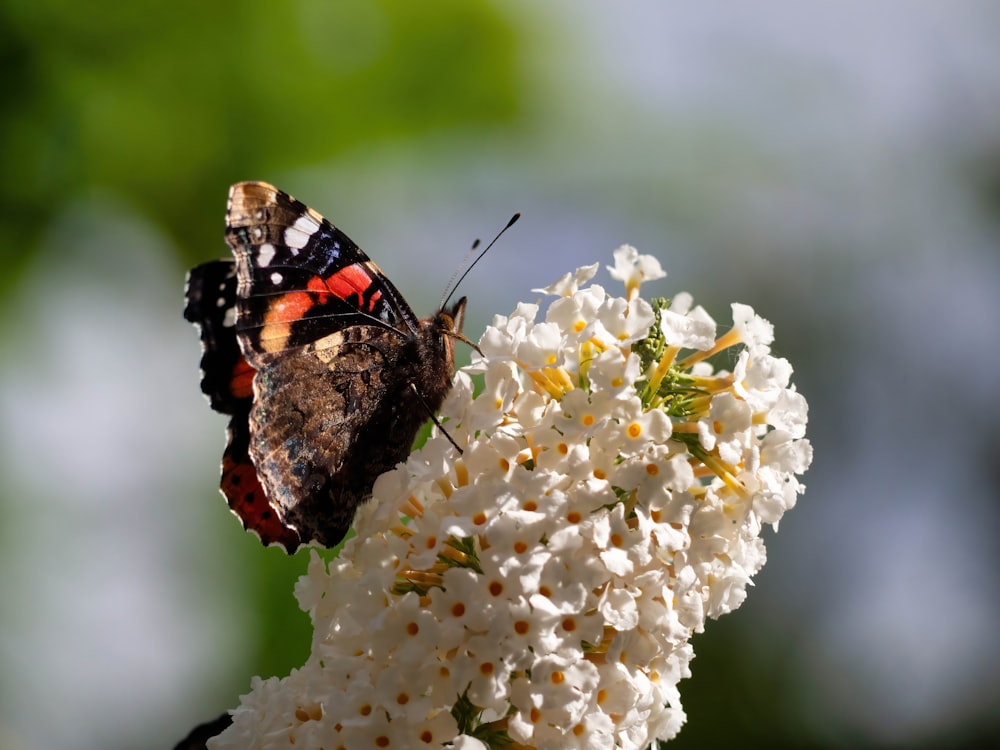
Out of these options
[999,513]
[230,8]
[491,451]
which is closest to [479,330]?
[230,8]

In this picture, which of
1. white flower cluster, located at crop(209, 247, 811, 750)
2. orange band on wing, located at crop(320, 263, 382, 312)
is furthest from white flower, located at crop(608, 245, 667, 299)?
orange band on wing, located at crop(320, 263, 382, 312)

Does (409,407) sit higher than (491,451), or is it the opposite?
(491,451)

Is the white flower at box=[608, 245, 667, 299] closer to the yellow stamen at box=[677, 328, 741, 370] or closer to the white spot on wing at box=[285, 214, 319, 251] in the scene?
the yellow stamen at box=[677, 328, 741, 370]

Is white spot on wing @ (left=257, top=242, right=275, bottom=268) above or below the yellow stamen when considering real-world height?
below

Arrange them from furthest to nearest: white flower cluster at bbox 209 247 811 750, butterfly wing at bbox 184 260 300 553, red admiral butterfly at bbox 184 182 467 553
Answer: butterfly wing at bbox 184 260 300 553, red admiral butterfly at bbox 184 182 467 553, white flower cluster at bbox 209 247 811 750

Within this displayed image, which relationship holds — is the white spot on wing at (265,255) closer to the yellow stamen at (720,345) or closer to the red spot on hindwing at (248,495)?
the red spot on hindwing at (248,495)

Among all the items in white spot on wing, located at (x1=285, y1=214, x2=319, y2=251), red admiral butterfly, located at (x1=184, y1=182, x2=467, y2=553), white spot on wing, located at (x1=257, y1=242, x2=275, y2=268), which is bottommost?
red admiral butterfly, located at (x1=184, y1=182, x2=467, y2=553)

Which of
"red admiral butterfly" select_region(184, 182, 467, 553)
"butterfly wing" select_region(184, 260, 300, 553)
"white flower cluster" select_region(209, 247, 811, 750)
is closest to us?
"white flower cluster" select_region(209, 247, 811, 750)

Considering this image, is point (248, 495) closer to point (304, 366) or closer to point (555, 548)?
point (304, 366)

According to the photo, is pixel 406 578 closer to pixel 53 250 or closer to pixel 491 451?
pixel 491 451
